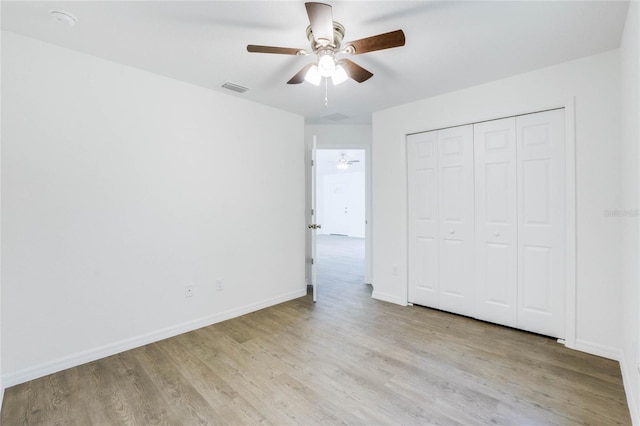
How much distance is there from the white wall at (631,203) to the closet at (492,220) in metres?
0.51

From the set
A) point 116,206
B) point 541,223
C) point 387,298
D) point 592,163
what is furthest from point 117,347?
point 592,163

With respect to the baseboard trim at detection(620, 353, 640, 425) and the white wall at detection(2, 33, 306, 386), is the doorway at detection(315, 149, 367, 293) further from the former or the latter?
the baseboard trim at detection(620, 353, 640, 425)

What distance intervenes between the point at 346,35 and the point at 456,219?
2242 millimetres

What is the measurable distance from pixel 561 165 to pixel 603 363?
5.37ft

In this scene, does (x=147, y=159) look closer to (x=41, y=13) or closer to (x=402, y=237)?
(x=41, y=13)

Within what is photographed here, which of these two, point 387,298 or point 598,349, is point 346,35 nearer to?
point 387,298

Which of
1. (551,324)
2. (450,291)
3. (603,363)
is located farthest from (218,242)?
(603,363)

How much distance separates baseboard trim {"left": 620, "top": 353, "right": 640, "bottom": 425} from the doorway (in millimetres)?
5235

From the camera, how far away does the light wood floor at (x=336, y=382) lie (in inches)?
70.4

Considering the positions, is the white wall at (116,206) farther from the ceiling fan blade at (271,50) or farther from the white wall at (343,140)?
the ceiling fan blade at (271,50)

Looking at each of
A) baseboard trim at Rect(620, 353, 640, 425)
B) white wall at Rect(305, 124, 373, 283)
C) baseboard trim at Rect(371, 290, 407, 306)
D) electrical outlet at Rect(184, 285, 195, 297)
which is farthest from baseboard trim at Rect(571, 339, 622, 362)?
electrical outlet at Rect(184, 285, 195, 297)

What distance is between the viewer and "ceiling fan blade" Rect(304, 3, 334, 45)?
60.5 inches

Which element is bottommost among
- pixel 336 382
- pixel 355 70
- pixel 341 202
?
pixel 336 382

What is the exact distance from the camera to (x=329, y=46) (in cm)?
190
